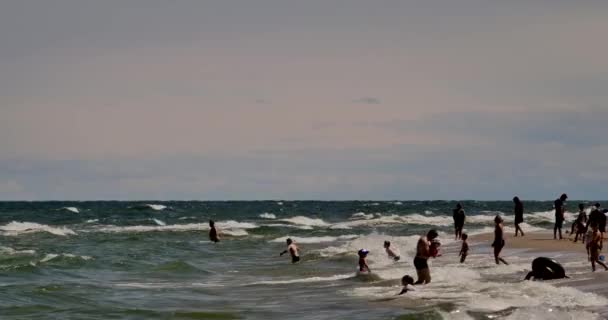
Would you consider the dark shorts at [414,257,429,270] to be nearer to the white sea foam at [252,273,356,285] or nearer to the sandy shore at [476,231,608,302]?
the sandy shore at [476,231,608,302]

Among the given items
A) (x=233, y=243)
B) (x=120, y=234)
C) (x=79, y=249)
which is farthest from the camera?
(x=120, y=234)

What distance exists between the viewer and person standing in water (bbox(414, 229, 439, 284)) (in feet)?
63.3

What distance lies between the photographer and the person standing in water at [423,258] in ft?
63.3

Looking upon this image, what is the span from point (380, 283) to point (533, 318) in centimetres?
767

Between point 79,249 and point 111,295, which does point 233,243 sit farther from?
point 111,295

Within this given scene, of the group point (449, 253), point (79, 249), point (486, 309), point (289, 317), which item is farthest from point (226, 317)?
point (79, 249)

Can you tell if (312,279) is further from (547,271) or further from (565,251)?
(565,251)

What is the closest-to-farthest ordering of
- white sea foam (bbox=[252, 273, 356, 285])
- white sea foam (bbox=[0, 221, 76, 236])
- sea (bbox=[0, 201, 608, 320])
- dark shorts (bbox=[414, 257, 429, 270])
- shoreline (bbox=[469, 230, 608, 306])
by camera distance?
sea (bbox=[0, 201, 608, 320]) → shoreline (bbox=[469, 230, 608, 306]) → dark shorts (bbox=[414, 257, 429, 270]) → white sea foam (bbox=[252, 273, 356, 285]) → white sea foam (bbox=[0, 221, 76, 236])

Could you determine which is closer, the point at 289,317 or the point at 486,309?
the point at 486,309

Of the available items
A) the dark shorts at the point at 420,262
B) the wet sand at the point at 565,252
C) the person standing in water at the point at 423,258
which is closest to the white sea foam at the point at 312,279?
the person standing in water at the point at 423,258

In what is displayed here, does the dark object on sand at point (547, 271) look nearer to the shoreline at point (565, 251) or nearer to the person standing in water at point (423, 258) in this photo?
the shoreline at point (565, 251)

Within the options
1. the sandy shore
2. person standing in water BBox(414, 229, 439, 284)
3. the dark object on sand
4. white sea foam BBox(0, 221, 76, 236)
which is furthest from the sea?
white sea foam BBox(0, 221, 76, 236)

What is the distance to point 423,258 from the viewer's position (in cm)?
1950

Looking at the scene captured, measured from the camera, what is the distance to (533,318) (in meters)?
14.3
